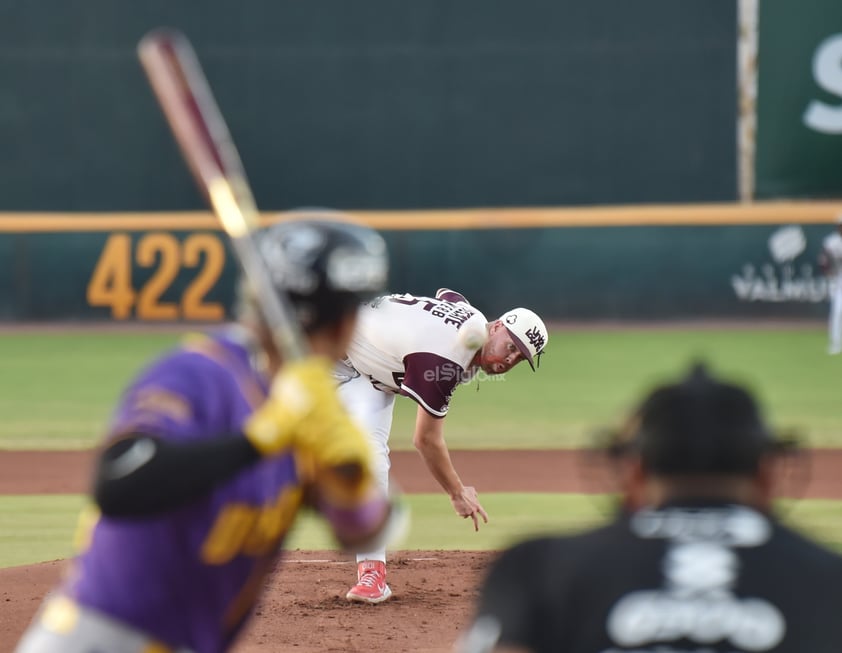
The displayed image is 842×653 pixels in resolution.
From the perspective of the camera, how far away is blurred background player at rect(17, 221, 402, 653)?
2754mm

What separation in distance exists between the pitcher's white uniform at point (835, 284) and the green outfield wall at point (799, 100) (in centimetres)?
237

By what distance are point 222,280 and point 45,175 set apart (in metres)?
4.15

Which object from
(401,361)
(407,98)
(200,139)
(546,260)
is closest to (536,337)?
(401,361)

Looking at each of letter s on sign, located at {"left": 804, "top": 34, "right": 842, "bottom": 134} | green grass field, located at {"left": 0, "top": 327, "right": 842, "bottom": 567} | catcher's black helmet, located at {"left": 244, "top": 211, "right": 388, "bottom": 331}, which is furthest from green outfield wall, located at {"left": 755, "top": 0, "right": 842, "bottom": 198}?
catcher's black helmet, located at {"left": 244, "top": 211, "right": 388, "bottom": 331}

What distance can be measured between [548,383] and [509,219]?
6100mm

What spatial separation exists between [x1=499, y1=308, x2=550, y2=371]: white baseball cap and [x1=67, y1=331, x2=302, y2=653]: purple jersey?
450 centimetres

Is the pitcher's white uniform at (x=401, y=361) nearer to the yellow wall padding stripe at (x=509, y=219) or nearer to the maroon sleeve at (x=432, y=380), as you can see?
the maroon sleeve at (x=432, y=380)

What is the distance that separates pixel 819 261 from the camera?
22453 mm

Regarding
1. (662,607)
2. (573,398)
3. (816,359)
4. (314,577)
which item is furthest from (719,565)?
(816,359)

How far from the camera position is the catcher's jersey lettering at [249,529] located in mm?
2932

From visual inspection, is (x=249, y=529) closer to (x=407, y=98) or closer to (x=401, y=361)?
(x=401, y=361)

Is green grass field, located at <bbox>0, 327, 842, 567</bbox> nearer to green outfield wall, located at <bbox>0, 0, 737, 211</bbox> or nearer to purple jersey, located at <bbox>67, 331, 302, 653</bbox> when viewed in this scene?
green outfield wall, located at <bbox>0, 0, 737, 211</bbox>

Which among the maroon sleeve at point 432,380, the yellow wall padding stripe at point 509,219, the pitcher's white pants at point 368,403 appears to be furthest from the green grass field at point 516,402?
the yellow wall padding stripe at point 509,219

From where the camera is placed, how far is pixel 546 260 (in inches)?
899
